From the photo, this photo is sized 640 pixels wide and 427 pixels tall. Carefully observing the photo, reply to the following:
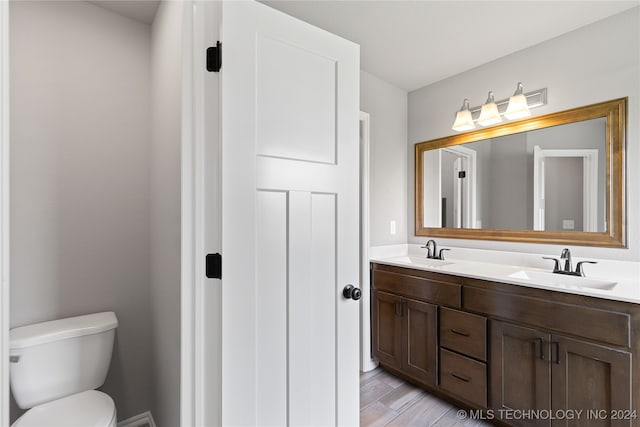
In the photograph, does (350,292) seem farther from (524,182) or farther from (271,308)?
(524,182)

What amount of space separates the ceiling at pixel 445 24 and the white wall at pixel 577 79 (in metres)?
0.07

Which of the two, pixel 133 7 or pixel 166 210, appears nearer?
pixel 166 210

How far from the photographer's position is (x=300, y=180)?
120 centimetres

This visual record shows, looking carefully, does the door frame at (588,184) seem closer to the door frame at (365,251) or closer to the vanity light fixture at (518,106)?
the vanity light fixture at (518,106)

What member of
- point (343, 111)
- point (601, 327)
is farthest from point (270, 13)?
point (601, 327)

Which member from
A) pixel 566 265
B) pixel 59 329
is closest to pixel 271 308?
pixel 59 329

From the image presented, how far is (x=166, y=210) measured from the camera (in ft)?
4.55

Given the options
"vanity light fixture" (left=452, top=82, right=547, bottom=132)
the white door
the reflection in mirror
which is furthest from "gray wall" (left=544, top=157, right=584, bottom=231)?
the white door

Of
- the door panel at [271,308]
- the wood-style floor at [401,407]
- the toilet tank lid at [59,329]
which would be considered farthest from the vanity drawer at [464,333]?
the toilet tank lid at [59,329]

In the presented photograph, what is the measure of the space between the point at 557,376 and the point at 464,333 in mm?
454

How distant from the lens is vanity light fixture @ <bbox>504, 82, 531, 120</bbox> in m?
1.97

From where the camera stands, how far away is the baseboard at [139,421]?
1.70 meters
